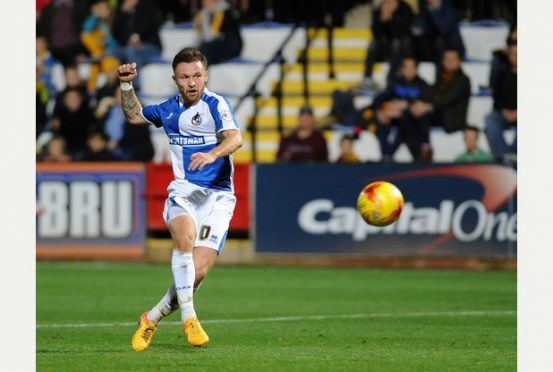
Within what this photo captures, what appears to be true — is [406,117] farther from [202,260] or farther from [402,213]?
[202,260]

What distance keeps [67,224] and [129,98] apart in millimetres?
9275

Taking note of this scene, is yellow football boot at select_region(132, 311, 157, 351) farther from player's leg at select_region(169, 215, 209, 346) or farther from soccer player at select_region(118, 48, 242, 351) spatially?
player's leg at select_region(169, 215, 209, 346)

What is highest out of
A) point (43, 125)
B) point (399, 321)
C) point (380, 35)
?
point (380, 35)

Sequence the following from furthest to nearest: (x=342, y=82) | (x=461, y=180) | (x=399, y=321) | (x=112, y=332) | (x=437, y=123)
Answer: (x=342, y=82) < (x=437, y=123) < (x=461, y=180) < (x=399, y=321) < (x=112, y=332)

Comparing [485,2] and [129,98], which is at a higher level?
[485,2]

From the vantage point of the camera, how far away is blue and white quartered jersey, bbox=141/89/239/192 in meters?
9.42

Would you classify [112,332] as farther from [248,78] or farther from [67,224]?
[248,78]

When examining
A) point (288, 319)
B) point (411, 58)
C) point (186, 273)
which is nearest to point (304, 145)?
point (411, 58)

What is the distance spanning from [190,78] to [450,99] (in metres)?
11.5

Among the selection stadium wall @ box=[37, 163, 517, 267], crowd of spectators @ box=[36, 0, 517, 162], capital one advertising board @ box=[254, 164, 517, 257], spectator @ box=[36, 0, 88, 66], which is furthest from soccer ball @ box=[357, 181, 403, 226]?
spectator @ box=[36, 0, 88, 66]

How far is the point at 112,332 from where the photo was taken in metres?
10.5

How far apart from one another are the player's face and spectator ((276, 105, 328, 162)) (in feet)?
32.5

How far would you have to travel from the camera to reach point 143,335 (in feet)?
30.0

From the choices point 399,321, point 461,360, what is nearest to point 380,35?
point 399,321
